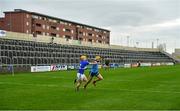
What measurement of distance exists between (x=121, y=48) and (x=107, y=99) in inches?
4110

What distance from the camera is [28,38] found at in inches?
2832

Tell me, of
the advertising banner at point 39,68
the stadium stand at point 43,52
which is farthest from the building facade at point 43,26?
the advertising banner at point 39,68

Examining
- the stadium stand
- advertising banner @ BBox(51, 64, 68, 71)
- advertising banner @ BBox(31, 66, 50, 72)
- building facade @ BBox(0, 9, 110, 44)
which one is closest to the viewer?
advertising banner @ BBox(31, 66, 50, 72)

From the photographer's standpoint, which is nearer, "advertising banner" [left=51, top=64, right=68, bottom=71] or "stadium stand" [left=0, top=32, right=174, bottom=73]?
"stadium stand" [left=0, top=32, right=174, bottom=73]

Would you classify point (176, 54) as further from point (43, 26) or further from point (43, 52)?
point (43, 52)

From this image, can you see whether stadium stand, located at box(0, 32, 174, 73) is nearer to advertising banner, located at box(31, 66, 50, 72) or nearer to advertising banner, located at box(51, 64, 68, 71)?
advertising banner, located at box(31, 66, 50, 72)

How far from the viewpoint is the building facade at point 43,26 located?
10350 cm

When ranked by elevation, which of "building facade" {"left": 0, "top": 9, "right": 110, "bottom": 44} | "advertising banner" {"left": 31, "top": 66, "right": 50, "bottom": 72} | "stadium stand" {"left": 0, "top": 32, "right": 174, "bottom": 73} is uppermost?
"building facade" {"left": 0, "top": 9, "right": 110, "bottom": 44}

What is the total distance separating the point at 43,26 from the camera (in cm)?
11181

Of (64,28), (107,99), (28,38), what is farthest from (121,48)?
(107,99)

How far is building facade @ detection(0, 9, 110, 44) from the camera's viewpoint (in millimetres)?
103500

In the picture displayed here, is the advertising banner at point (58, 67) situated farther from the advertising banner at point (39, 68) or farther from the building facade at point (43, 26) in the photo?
the building facade at point (43, 26)

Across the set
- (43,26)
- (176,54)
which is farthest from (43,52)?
(176,54)

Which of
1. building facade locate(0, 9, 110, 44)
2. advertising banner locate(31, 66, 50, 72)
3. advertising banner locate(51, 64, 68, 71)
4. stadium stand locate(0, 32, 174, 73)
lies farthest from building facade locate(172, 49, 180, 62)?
advertising banner locate(31, 66, 50, 72)
